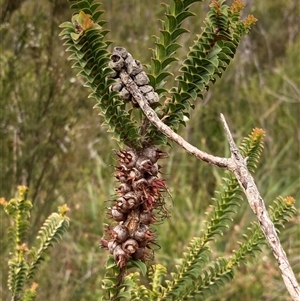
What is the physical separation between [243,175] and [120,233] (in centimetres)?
27

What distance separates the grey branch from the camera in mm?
814

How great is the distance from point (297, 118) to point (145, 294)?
525 cm

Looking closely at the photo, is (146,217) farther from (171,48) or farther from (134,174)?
(171,48)

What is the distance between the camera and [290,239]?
481cm

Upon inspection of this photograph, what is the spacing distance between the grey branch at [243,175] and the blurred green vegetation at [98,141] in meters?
1.14

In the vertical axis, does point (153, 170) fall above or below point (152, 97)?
below

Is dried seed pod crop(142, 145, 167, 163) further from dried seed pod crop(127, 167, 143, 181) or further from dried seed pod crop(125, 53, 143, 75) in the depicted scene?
dried seed pod crop(125, 53, 143, 75)

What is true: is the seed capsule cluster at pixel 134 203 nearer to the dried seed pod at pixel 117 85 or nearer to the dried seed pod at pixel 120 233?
the dried seed pod at pixel 120 233

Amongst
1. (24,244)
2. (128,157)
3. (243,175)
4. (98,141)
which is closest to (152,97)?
(128,157)

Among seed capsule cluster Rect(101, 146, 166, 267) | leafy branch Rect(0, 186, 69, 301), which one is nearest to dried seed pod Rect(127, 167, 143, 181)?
seed capsule cluster Rect(101, 146, 166, 267)

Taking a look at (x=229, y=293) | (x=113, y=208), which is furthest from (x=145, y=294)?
(x=229, y=293)

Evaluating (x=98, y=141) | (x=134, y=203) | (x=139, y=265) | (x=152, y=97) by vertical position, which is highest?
(x=98, y=141)

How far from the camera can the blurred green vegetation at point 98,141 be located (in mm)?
3619

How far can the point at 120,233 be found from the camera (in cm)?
104
